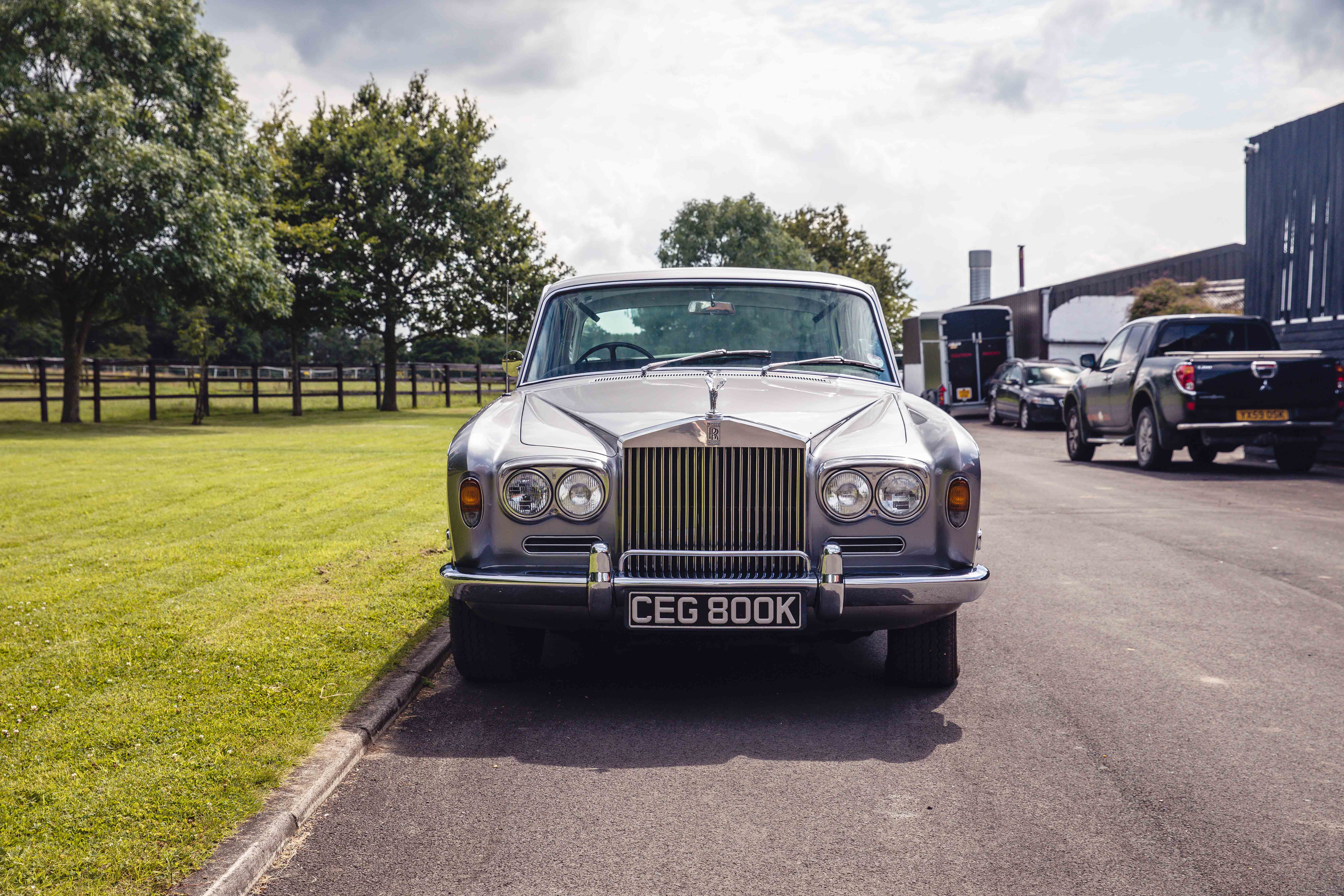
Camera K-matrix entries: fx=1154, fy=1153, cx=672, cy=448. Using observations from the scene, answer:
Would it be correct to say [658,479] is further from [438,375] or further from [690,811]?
[438,375]

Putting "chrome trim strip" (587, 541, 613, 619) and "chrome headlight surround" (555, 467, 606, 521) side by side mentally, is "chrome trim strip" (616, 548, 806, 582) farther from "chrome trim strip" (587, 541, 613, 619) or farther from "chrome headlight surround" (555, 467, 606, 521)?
"chrome headlight surround" (555, 467, 606, 521)

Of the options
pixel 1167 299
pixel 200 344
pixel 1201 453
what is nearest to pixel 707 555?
pixel 1201 453

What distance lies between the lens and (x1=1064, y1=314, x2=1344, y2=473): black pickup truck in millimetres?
14047

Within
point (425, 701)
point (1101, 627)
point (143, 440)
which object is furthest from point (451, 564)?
point (143, 440)

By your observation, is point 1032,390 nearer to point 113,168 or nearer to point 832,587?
point 113,168

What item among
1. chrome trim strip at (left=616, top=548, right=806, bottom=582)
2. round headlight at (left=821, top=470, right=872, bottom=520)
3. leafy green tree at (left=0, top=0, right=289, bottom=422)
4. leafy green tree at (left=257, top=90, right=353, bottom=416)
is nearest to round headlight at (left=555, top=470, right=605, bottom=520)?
chrome trim strip at (left=616, top=548, right=806, bottom=582)

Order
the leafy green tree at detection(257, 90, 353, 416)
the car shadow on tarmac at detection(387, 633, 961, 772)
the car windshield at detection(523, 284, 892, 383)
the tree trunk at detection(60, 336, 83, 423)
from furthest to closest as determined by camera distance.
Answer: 1. the leafy green tree at detection(257, 90, 353, 416)
2. the tree trunk at detection(60, 336, 83, 423)
3. the car windshield at detection(523, 284, 892, 383)
4. the car shadow on tarmac at detection(387, 633, 961, 772)

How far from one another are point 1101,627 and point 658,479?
9.74 feet

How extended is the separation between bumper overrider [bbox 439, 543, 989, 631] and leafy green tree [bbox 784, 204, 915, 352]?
70.1 meters

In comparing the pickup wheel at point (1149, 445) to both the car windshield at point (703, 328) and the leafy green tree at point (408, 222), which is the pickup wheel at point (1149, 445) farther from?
the leafy green tree at point (408, 222)

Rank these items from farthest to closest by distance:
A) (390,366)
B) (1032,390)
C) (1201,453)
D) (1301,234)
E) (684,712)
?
(390,366)
(1032,390)
(1301,234)
(1201,453)
(684,712)

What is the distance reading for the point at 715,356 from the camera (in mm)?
5695

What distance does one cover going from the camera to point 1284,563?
7.98 metres

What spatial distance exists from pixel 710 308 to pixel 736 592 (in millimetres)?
2098
